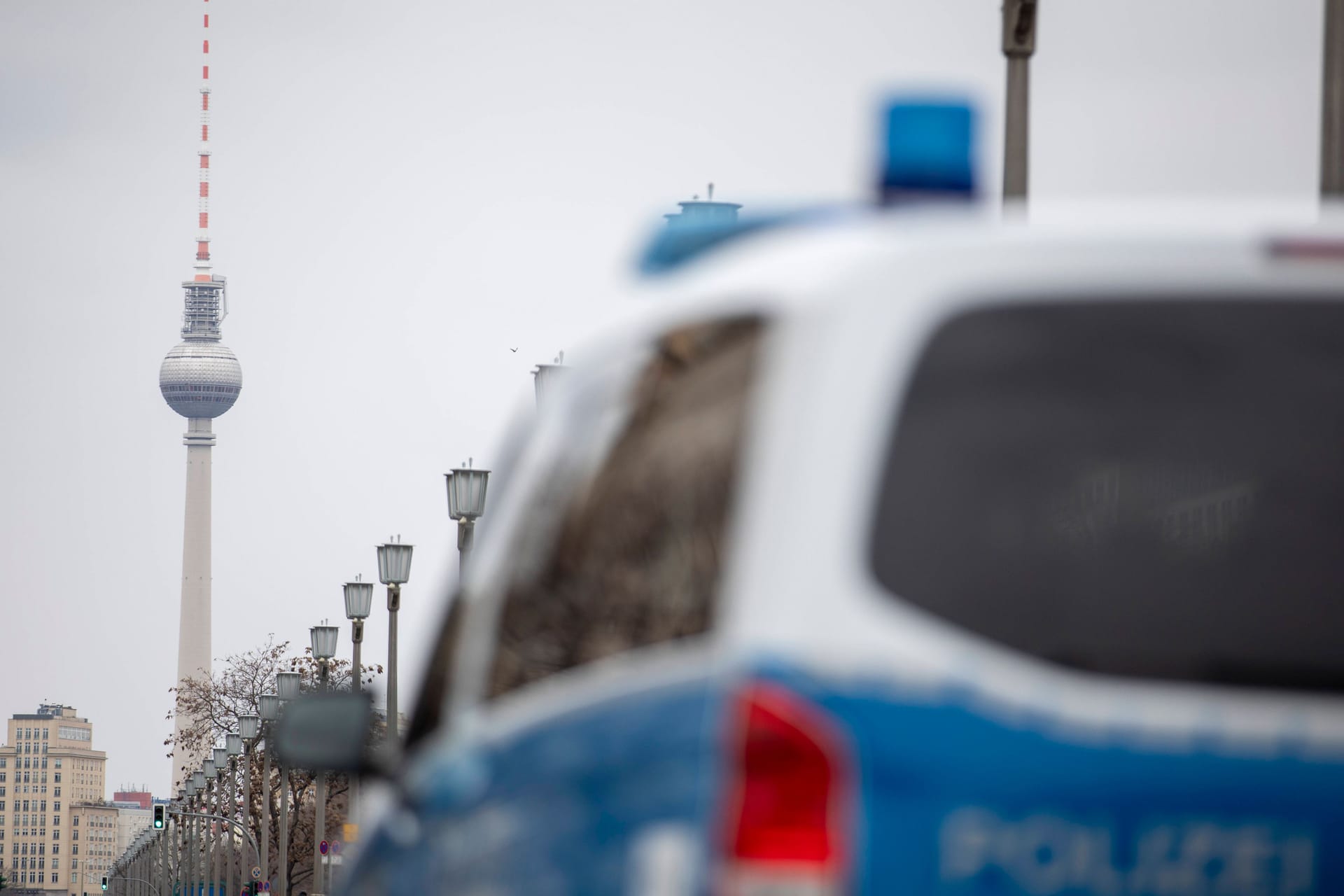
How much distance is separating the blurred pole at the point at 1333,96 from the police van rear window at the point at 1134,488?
7.33 metres

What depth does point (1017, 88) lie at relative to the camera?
1234cm

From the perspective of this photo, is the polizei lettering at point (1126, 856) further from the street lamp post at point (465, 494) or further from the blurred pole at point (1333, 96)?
the street lamp post at point (465, 494)

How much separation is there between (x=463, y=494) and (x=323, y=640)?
11.1 metres

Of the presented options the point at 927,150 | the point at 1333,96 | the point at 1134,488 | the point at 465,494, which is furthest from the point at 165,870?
the point at 1134,488

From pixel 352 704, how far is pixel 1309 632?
212cm

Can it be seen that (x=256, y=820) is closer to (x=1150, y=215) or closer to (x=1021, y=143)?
(x=1021, y=143)

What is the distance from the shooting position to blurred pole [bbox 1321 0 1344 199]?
989 cm

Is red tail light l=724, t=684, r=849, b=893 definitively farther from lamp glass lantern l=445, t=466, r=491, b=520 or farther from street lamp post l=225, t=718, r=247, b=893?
street lamp post l=225, t=718, r=247, b=893

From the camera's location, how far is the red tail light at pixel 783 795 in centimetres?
262

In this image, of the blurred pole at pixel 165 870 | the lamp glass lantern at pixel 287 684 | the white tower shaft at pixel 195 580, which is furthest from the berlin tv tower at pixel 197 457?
the lamp glass lantern at pixel 287 684

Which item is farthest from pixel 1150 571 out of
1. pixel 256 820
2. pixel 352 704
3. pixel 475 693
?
pixel 256 820

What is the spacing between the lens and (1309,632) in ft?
9.36

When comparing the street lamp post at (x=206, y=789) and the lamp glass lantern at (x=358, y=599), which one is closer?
the lamp glass lantern at (x=358, y=599)

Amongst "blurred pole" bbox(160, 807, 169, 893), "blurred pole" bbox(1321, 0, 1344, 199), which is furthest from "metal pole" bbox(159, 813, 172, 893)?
"blurred pole" bbox(1321, 0, 1344, 199)
